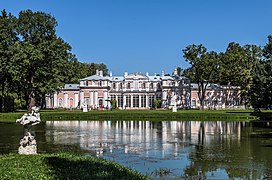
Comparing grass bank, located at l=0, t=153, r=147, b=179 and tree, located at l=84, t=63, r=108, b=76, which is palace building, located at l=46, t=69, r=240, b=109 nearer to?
tree, located at l=84, t=63, r=108, b=76

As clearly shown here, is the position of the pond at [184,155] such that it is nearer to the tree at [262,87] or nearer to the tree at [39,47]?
the tree at [262,87]

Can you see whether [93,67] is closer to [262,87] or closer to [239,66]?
[239,66]

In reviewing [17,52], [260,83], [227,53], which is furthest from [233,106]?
[17,52]

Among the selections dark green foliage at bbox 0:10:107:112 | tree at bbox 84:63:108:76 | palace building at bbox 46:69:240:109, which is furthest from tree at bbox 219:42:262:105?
tree at bbox 84:63:108:76

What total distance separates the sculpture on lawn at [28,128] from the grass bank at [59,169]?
124 centimetres

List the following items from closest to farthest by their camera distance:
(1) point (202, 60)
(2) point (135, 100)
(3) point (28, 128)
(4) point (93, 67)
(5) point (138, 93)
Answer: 1. (3) point (28, 128)
2. (1) point (202, 60)
3. (5) point (138, 93)
4. (2) point (135, 100)
5. (4) point (93, 67)

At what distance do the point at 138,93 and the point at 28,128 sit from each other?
207ft

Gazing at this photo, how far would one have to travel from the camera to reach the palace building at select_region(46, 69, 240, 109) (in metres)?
72.8

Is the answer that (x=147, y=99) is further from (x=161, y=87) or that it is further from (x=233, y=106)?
(x=233, y=106)

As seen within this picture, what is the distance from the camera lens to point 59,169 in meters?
9.22

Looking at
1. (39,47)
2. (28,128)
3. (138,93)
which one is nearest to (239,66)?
(138,93)

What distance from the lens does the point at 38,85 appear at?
46.6m

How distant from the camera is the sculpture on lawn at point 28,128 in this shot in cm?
1209

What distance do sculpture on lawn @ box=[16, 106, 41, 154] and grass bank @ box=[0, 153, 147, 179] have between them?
4.07ft
